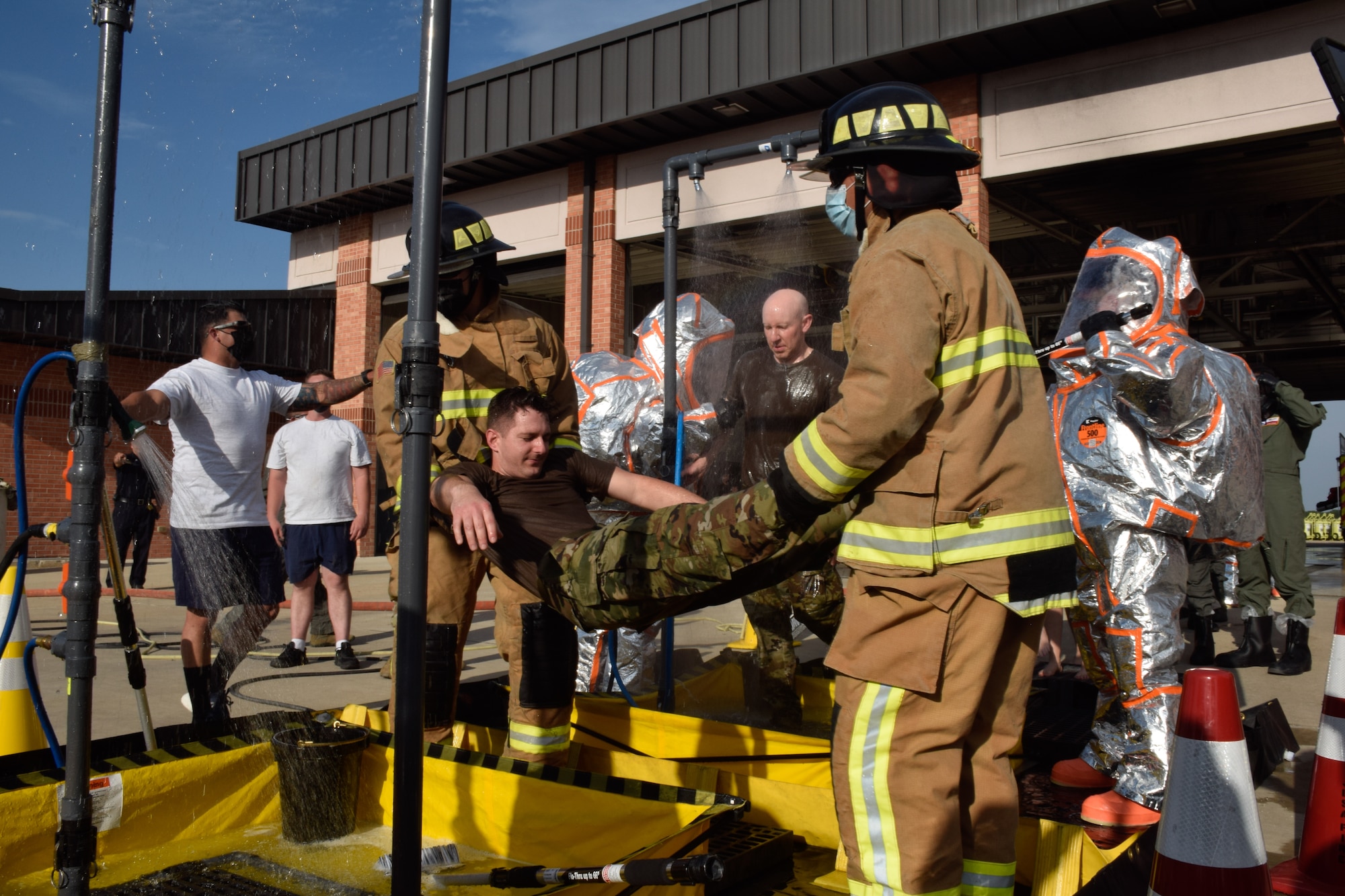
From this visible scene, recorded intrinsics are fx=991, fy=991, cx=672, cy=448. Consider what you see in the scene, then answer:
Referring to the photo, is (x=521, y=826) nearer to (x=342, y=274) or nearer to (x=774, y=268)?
(x=774, y=268)

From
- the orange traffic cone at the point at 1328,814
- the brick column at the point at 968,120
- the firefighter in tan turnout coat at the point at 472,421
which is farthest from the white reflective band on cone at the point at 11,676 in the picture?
the brick column at the point at 968,120

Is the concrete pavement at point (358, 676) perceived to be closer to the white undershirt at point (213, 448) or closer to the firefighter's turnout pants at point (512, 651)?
the white undershirt at point (213, 448)

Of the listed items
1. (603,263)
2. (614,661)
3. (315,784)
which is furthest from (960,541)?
(603,263)

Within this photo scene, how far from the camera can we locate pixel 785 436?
4.63 m

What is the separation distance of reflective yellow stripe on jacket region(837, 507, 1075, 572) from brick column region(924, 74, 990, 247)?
26.4 feet

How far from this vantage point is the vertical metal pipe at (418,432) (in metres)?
1.89

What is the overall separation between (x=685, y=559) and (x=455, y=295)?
1.97 metres

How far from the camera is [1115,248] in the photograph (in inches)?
153

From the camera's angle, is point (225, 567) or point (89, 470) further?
point (225, 567)

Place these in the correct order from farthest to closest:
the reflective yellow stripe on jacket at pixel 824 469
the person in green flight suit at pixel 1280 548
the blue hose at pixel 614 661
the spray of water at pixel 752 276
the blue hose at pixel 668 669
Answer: the person in green flight suit at pixel 1280 548 → the spray of water at pixel 752 276 → the blue hose at pixel 668 669 → the blue hose at pixel 614 661 → the reflective yellow stripe on jacket at pixel 824 469

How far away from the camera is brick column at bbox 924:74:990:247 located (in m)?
9.52

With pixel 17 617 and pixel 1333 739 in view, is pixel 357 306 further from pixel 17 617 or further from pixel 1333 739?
pixel 1333 739

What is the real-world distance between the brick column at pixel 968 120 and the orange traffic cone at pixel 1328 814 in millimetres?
7450

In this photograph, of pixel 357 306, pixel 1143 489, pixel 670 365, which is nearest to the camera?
pixel 1143 489
